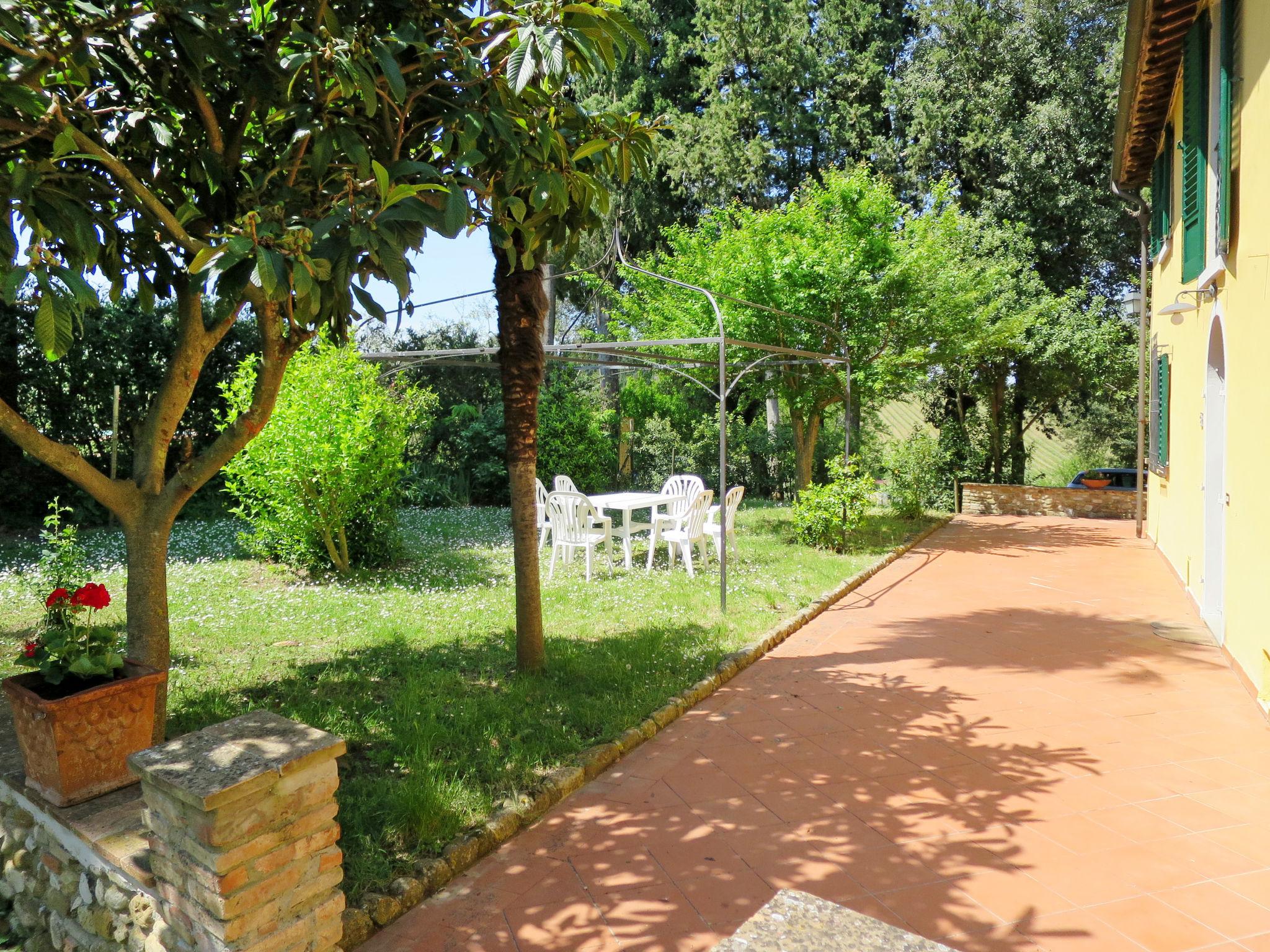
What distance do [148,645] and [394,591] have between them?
4.38 meters

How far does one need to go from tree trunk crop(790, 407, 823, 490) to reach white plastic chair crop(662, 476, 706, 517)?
2.61 meters

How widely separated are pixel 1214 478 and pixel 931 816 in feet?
16.2

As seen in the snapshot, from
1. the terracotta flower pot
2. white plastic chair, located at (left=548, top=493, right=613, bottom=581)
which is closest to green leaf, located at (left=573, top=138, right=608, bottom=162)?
the terracotta flower pot

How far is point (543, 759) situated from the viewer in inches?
167

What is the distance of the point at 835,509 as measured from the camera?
11.0 meters

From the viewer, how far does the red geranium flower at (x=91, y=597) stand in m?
3.56

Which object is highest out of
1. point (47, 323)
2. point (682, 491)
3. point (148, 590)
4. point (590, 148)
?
point (590, 148)

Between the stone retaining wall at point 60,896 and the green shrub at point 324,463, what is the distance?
5513 mm

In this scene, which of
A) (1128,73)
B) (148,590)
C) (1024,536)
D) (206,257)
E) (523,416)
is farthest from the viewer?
(1024,536)

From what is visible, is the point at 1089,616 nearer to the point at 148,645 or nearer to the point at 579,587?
the point at 579,587

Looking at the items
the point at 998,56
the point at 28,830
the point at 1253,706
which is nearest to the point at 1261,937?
the point at 1253,706

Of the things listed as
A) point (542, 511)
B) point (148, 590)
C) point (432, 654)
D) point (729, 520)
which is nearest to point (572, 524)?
point (542, 511)

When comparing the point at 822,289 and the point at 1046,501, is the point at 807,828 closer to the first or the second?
the point at 822,289

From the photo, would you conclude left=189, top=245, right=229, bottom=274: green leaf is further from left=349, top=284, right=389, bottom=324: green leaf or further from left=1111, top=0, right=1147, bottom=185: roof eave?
left=1111, top=0, right=1147, bottom=185: roof eave
